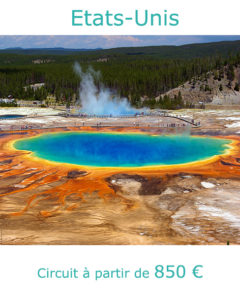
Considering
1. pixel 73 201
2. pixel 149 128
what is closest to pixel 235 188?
pixel 73 201

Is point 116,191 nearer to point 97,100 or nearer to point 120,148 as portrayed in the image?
point 120,148

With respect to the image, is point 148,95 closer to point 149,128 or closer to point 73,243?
point 149,128

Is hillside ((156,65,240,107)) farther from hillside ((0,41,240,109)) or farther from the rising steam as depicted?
the rising steam

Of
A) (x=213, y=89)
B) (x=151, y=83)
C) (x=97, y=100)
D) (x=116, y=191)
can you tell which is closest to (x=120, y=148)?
(x=116, y=191)

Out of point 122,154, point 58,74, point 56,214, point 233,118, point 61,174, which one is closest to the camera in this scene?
point 56,214

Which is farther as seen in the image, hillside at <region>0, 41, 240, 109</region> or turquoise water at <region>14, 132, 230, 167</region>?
hillside at <region>0, 41, 240, 109</region>

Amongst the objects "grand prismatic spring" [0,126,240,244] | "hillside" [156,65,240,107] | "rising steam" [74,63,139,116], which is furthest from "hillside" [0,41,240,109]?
"grand prismatic spring" [0,126,240,244]
